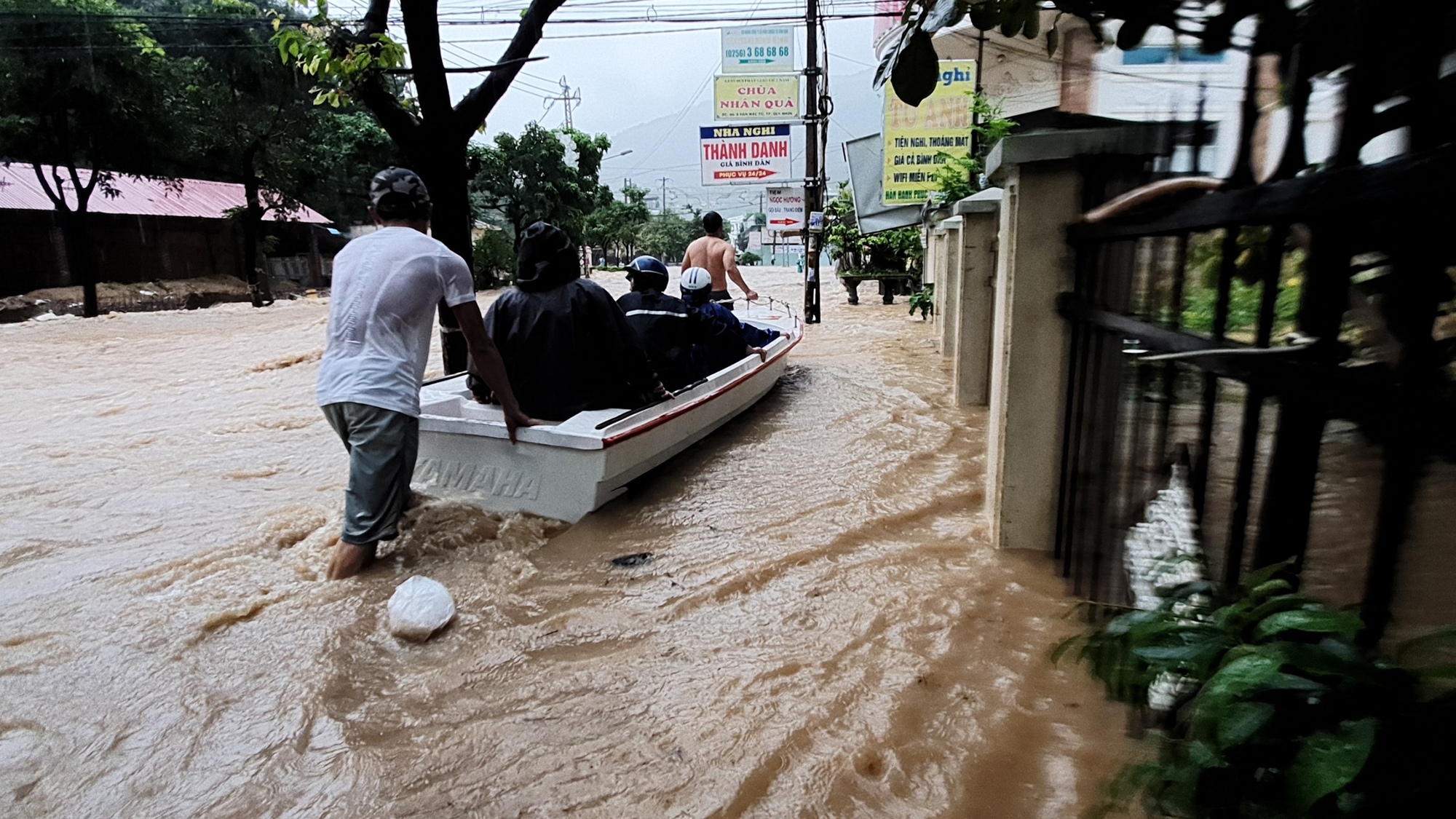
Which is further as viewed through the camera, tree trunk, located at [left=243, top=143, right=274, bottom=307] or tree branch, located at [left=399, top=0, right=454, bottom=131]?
tree trunk, located at [left=243, top=143, right=274, bottom=307]

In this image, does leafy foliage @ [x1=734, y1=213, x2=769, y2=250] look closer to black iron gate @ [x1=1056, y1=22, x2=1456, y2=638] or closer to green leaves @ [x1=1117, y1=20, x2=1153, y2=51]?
black iron gate @ [x1=1056, y1=22, x2=1456, y2=638]

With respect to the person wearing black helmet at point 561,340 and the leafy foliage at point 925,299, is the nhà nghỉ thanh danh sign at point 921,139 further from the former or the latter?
the person wearing black helmet at point 561,340

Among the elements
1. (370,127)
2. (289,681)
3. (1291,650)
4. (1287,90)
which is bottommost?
(289,681)

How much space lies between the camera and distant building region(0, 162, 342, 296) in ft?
61.0

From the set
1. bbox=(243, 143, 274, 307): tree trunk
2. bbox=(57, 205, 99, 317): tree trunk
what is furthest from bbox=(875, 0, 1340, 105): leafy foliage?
bbox=(243, 143, 274, 307): tree trunk

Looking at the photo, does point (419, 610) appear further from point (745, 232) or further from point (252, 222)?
point (745, 232)

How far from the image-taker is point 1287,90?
1.24 m

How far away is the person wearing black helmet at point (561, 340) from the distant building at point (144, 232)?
1941 cm

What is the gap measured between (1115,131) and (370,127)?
26.8 meters

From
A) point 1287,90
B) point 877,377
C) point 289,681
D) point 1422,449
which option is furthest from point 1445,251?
point 877,377

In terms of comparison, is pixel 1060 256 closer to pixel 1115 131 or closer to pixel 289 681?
pixel 1115 131

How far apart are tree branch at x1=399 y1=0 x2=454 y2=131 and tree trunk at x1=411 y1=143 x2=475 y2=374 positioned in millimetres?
231

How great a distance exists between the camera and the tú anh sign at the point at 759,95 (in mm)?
15781

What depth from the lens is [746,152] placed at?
16484 mm
